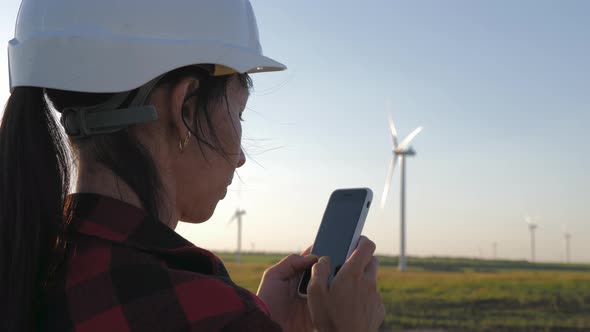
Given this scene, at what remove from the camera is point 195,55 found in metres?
1.50

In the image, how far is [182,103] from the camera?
1443mm

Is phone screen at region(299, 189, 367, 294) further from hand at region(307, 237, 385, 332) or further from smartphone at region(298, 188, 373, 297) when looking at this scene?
hand at region(307, 237, 385, 332)

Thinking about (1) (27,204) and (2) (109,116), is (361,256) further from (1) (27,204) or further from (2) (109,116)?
(1) (27,204)

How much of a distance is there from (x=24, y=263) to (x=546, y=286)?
3993cm

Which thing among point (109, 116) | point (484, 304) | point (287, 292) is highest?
point (109, 116)

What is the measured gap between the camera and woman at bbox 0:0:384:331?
1154 mm

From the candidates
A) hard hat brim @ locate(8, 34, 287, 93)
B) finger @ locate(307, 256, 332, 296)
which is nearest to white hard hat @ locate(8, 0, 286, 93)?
hard hat brim @ locate(8, 34, 287, 93)

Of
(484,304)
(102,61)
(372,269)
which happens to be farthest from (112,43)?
(484,304)

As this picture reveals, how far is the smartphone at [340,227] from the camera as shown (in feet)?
6.95

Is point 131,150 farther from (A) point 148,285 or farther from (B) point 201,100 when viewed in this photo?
(A) point 148,285

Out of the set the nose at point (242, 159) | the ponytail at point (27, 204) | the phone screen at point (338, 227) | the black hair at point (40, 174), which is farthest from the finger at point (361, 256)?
the ponytail at point (27, 204)

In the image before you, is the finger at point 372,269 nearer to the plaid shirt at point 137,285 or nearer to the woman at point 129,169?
the woman at point 129,169

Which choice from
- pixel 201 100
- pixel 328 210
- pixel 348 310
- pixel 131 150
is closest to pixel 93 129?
pixel 131 150

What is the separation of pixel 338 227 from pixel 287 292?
328 millimetres
